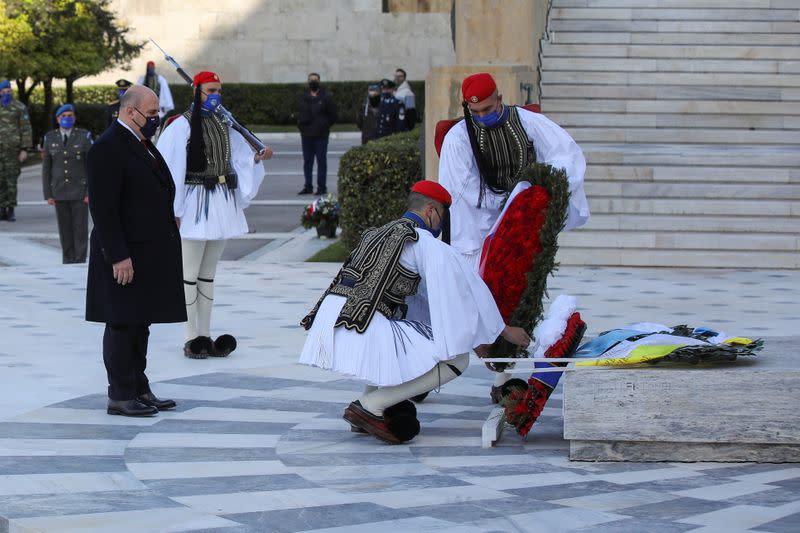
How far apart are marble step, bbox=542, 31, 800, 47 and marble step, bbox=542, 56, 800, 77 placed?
387mm

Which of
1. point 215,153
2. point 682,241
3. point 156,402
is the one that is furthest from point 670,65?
point 156,402

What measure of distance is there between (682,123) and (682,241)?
311 cm

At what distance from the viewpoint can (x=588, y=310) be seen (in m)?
11.9

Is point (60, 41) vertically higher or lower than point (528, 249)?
higher

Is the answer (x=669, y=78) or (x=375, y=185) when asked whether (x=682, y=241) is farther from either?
(x=669, y=78)

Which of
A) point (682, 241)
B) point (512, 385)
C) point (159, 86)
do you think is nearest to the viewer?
point (512, 385)

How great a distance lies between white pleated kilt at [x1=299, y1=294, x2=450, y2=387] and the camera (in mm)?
7148

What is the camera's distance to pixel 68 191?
1586 centimetres

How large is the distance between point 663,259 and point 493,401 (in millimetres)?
6648

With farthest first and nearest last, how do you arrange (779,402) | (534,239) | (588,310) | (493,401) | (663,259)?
(663,259) < (588,310) < (493,401) < (534,239) < (779,402)

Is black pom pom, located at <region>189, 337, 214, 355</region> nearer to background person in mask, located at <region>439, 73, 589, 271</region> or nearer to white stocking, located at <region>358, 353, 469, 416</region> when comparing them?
background person in mask, located at <region>439, 73, 589, 271</region>

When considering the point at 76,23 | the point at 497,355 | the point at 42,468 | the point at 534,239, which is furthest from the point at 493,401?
the point at 76,23

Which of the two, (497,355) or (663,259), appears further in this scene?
(663,259)

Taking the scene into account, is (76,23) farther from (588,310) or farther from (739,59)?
(588,310)
